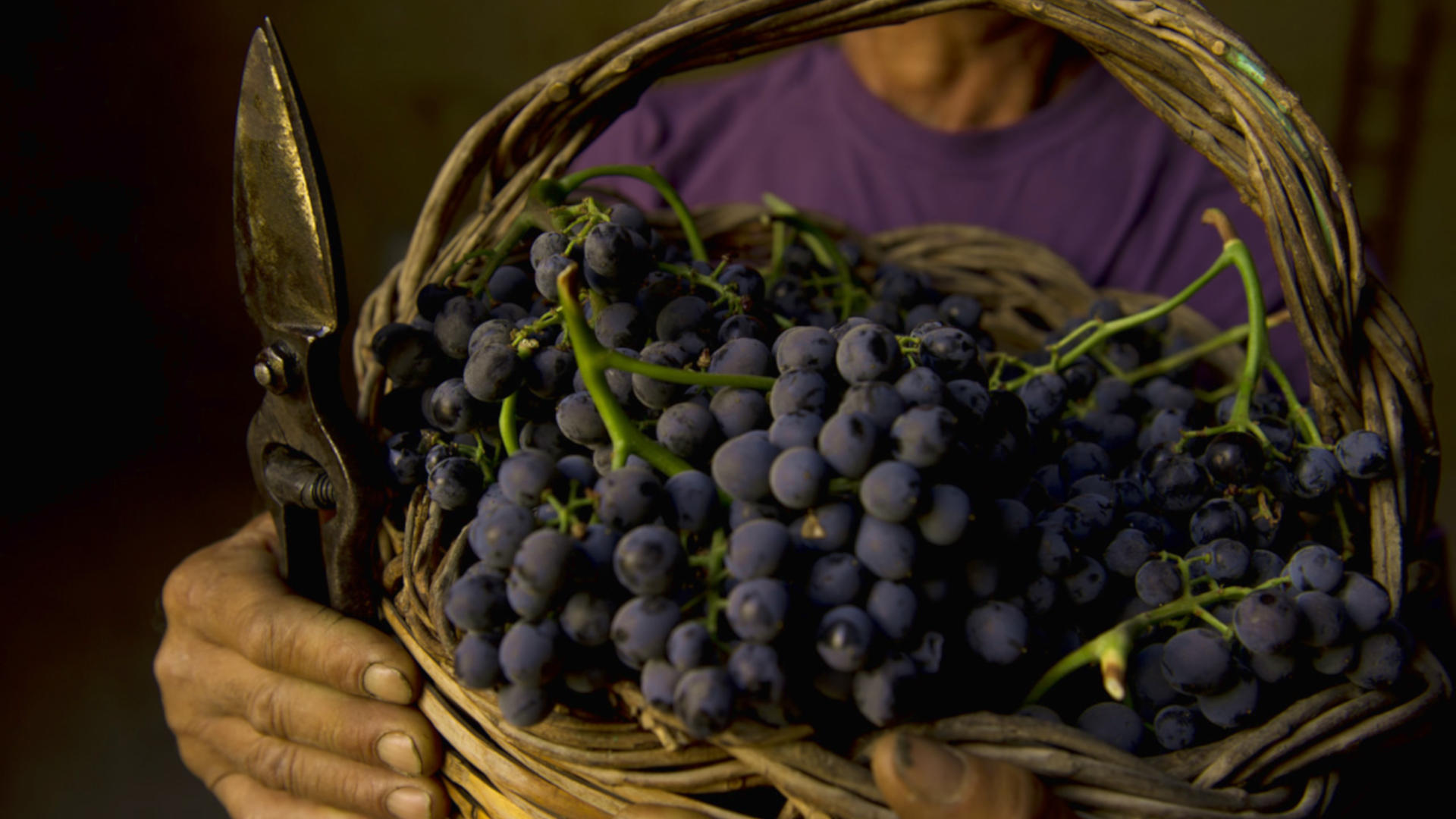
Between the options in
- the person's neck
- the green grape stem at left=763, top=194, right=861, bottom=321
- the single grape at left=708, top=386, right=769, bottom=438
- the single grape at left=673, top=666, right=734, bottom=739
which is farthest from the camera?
the person's neck

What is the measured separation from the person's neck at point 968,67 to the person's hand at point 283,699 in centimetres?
105

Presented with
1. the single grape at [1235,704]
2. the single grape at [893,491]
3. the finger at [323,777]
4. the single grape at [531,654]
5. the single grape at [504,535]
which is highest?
the single grape at [893,491]

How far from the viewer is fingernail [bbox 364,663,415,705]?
58 centimetres

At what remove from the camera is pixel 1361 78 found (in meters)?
2.43

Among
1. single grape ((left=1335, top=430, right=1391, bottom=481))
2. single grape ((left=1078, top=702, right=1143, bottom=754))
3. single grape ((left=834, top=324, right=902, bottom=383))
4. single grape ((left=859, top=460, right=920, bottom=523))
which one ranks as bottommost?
single grape ((left=1078, top=702, right=1143, bottom=754))

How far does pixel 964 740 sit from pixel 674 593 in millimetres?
176

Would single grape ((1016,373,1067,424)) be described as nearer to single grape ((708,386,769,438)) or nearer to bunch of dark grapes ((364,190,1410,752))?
bunch of dark grapes ((364,190,1410,752))

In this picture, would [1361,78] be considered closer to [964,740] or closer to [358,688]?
[964,740]

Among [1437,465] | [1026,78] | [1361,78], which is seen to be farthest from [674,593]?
[1361,78]

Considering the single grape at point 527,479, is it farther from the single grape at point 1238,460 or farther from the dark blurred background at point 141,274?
the dark blurred background at point 141,274

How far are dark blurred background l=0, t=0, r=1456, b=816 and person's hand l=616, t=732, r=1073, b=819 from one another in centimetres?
175

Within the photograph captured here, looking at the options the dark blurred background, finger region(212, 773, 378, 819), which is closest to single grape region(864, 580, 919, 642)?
finger region(212, 773, 378, 819)

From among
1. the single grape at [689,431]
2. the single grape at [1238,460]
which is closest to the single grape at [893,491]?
the single grape at [689,431]

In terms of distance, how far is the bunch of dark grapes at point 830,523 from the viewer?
0.45 m
